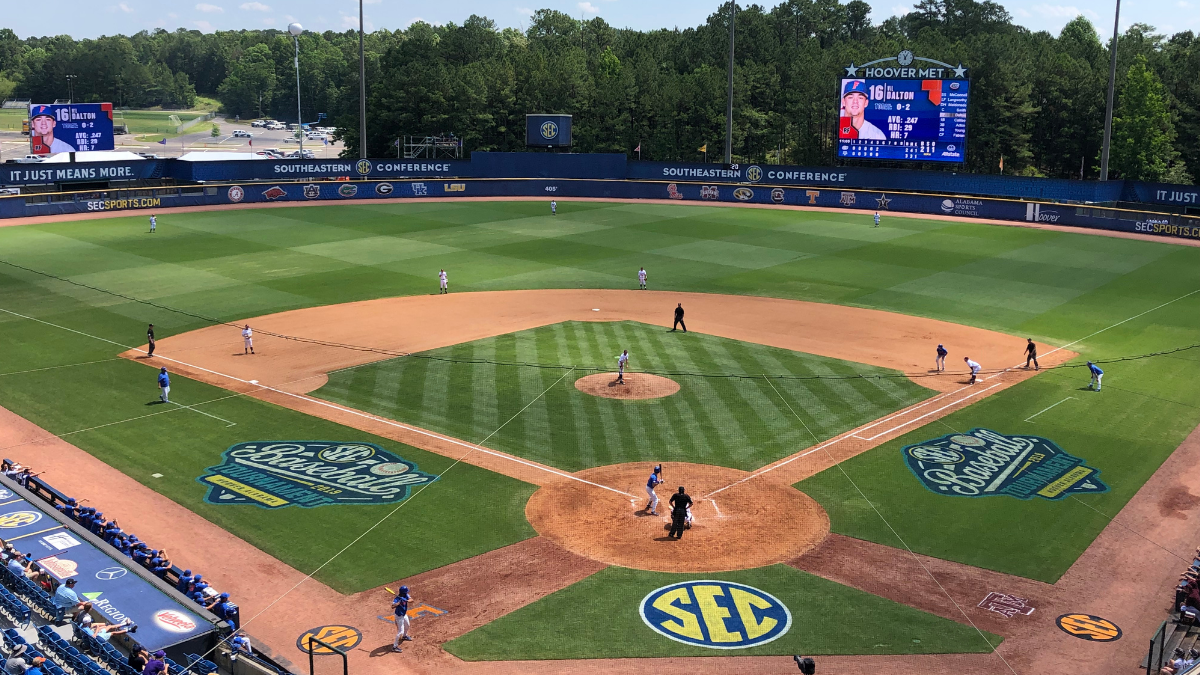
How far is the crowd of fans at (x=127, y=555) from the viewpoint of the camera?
18.6m

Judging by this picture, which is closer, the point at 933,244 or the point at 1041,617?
the point at 1041,617

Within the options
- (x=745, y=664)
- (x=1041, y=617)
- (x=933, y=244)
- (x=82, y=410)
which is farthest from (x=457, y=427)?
(x=933, y=244)

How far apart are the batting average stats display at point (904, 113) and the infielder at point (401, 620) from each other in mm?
68673

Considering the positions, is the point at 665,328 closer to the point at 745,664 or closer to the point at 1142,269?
the point at 745,664

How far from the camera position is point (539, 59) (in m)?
116

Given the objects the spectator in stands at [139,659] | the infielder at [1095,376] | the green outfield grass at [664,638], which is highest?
the infielder at [1095,376]

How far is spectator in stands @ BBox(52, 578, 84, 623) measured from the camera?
1803 centimetres

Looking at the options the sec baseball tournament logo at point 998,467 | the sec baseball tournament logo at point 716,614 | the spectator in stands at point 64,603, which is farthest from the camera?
the sec baseball tournament logo at point 998,467

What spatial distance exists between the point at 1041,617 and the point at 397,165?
79.4 m

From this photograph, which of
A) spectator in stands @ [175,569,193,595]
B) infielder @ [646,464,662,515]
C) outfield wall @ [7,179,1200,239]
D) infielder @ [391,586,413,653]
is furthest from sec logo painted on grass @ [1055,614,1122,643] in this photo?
outfield wall @ [7,179,1200,239]

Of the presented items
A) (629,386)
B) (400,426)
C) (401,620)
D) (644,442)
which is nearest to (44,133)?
(400,426)

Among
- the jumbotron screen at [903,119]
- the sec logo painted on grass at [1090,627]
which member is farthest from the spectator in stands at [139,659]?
the jumbotron screen at [903,119]

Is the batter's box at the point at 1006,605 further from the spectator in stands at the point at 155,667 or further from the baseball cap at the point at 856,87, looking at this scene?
the baseball cap at the point at 856,87

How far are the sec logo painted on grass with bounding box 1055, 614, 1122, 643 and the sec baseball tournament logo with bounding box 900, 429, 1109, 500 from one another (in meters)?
6.48
